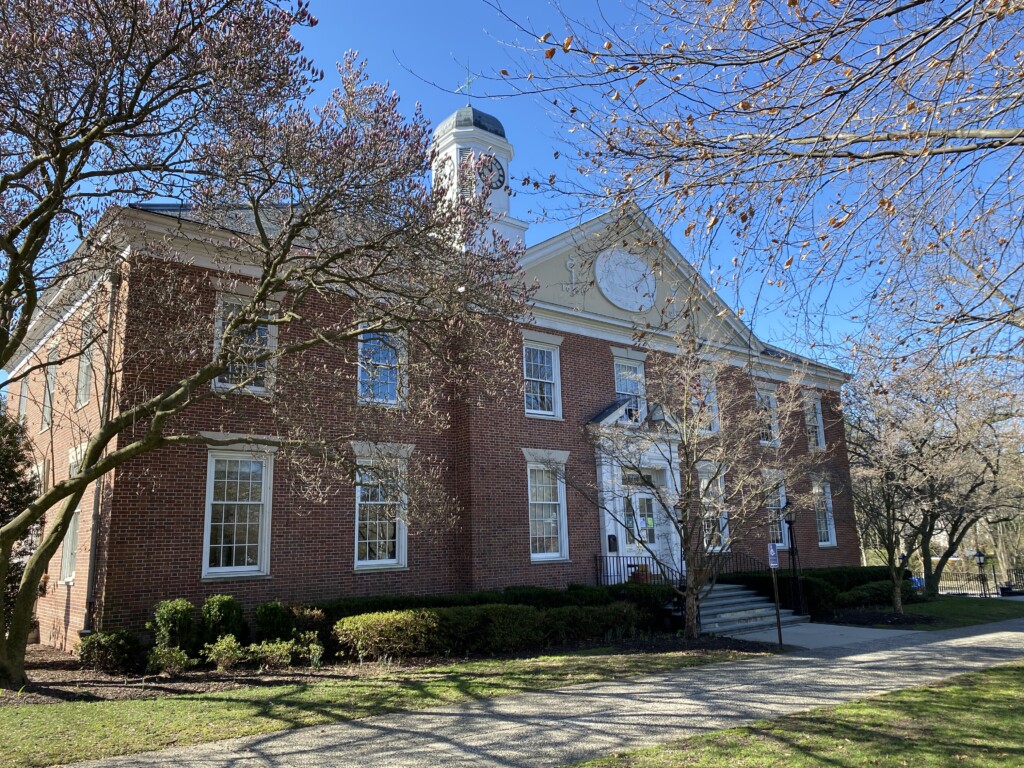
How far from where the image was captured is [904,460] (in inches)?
733

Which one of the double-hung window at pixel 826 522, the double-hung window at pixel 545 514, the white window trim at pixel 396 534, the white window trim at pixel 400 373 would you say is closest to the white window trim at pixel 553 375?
the double-hung window at pixel 545 514

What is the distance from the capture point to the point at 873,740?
696 centimetres

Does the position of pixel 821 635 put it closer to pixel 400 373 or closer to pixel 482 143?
pixel 400 373

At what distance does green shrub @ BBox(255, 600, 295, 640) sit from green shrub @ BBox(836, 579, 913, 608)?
14999 mm

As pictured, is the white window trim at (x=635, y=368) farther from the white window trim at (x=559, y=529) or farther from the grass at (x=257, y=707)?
the grass at (x=257, y=707)

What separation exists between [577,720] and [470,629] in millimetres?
4916

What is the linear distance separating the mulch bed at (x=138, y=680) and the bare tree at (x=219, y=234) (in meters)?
0.79

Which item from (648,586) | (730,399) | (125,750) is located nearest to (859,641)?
(648,586)

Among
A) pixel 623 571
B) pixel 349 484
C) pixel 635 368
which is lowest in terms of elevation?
pixel 623 571

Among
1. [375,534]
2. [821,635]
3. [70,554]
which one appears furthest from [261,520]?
[821,635]

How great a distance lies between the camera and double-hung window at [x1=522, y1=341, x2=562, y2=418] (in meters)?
18.2

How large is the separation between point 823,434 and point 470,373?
64.3 feet

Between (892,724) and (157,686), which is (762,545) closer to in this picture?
(892,724)

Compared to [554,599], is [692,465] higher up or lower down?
higher up
